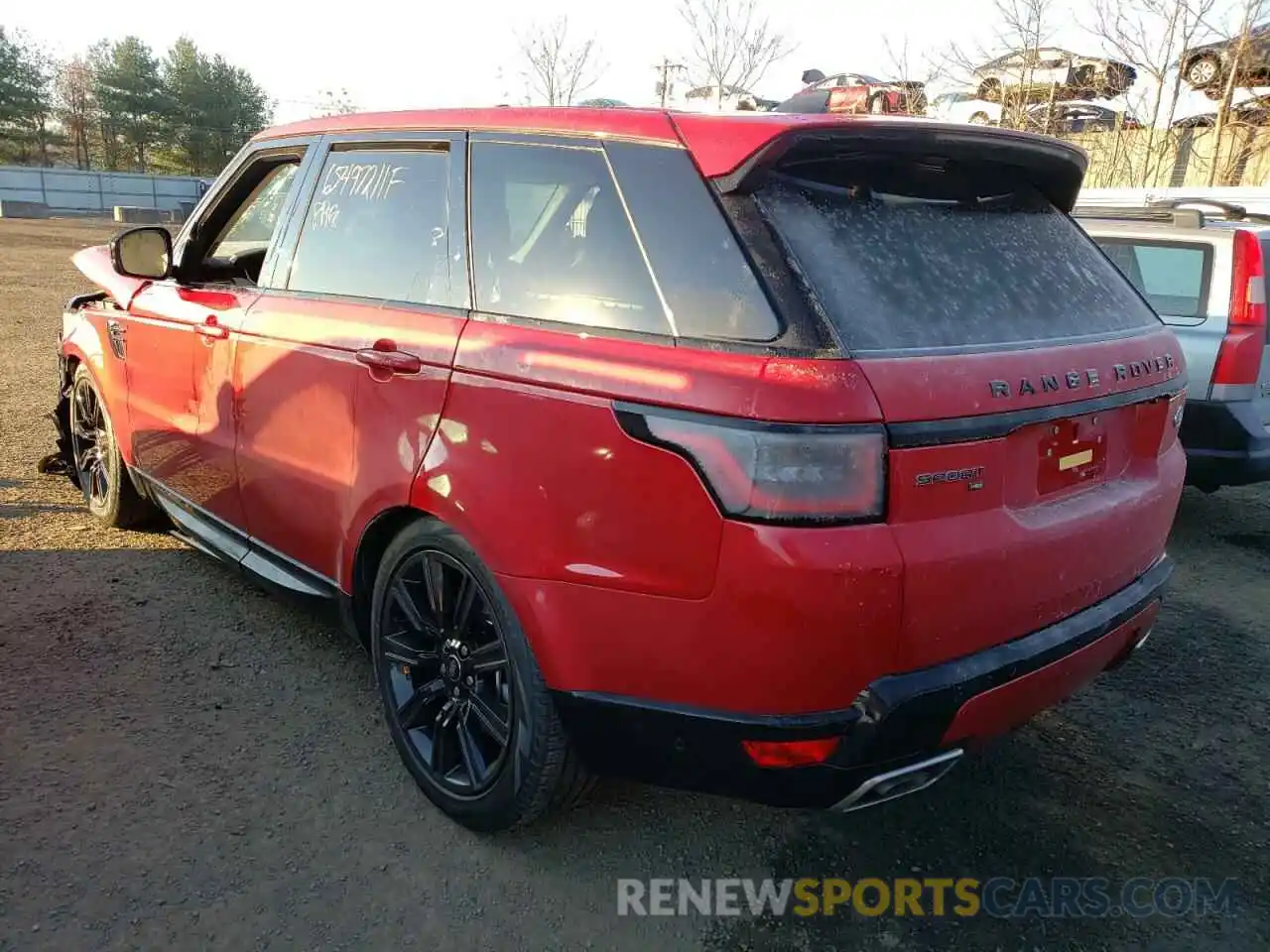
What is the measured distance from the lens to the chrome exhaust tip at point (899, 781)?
196 centimetres

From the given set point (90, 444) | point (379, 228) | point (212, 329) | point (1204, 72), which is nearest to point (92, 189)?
point (1204, 72)

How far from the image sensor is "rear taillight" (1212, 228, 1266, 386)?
4613mm

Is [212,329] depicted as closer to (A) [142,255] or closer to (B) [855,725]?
(A) [142,255]

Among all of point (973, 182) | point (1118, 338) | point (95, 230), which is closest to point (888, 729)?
point (1118, 338)

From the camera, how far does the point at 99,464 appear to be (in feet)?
15.1

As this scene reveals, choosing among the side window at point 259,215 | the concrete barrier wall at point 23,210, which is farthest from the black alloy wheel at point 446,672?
the concrete barrier wall at point 23,210

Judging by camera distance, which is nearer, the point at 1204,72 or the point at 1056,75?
the point at 1204,72

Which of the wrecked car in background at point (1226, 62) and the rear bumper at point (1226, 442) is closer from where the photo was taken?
the rear bumper at point (1226, 442)

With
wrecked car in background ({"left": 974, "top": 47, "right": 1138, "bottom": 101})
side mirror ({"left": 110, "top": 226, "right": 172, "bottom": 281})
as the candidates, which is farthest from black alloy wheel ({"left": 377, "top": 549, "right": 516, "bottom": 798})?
wrecked car in background ({"left": 974, "top": 47, "right": 1138, "bottom": 101})

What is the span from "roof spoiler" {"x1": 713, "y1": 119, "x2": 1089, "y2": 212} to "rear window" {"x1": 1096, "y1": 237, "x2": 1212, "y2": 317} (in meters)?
2.60

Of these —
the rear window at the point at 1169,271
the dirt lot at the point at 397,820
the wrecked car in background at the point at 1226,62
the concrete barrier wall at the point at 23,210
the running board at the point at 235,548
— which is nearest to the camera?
the dirt lot at the point at 397,820

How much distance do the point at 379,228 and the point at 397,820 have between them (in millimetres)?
1695

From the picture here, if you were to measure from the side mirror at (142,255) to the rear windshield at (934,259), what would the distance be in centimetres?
270

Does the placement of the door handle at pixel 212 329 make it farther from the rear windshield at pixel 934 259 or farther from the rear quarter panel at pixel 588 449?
the rear windshield at pixel 934 259
